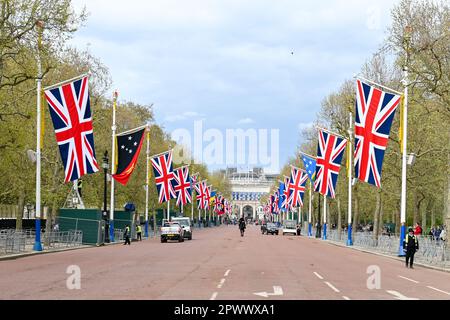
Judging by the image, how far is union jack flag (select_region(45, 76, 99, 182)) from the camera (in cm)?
3547

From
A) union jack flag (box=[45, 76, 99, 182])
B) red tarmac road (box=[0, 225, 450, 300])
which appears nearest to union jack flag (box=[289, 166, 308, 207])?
union jack flag (box=[45, 76, 99, 182])

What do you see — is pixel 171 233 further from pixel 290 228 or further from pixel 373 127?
pixel 290 228

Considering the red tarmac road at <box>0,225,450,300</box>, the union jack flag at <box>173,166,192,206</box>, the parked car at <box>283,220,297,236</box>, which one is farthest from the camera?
the parked car at <box>283,220,297,236</box>

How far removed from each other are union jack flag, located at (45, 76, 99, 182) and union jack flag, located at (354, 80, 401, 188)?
1426cm

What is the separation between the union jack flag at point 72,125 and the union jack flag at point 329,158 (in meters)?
22.7

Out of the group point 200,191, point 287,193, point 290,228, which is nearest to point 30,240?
point 287,193

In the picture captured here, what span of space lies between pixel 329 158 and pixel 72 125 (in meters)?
24.3

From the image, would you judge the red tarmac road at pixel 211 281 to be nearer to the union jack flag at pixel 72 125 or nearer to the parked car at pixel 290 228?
the union jack flag at pixel 72 125

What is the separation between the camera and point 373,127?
3575 centimetres

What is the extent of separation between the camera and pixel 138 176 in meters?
77.4

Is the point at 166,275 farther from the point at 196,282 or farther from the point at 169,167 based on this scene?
the point at 169,167

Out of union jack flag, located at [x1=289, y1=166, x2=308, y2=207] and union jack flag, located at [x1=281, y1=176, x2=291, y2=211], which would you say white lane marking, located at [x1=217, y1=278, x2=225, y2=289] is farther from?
union jack flag, located at [x1=281, y1=176, x2=291, y2=211]

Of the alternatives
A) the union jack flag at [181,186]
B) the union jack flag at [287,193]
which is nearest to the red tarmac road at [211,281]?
the union jack flag at [181,186]

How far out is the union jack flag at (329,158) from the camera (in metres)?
53.1
